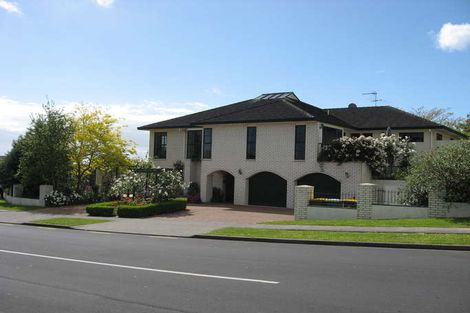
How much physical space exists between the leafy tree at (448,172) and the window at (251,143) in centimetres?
1258

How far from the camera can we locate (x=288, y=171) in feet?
94.7

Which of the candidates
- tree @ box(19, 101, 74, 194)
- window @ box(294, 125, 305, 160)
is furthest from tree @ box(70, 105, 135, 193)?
window @ box(294, 125, 305, 160)

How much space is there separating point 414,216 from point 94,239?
12.0 meters

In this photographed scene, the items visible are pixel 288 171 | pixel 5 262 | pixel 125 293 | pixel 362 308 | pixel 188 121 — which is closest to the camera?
pixel 362 308

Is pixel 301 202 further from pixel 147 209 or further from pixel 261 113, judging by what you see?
pixel 261 113

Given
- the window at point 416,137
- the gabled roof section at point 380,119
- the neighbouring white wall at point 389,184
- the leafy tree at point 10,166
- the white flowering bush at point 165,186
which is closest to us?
the neighbouring white wall at point 389,184

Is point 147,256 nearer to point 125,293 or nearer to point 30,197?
point 125,293

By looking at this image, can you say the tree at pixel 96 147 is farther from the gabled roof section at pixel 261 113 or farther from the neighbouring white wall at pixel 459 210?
the neighbouring white wall at pixel 459 210

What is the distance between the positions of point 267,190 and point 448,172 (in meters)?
13.8

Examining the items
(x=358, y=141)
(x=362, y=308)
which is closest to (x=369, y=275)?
(x=362, y=308)

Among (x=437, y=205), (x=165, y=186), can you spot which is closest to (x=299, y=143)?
(x=165, y=186)

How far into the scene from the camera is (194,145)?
34.5m

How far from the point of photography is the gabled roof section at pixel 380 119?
31922 mm

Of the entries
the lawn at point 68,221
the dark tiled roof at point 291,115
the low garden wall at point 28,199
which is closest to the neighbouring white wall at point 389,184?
the dark tiled roof at point 291,115
